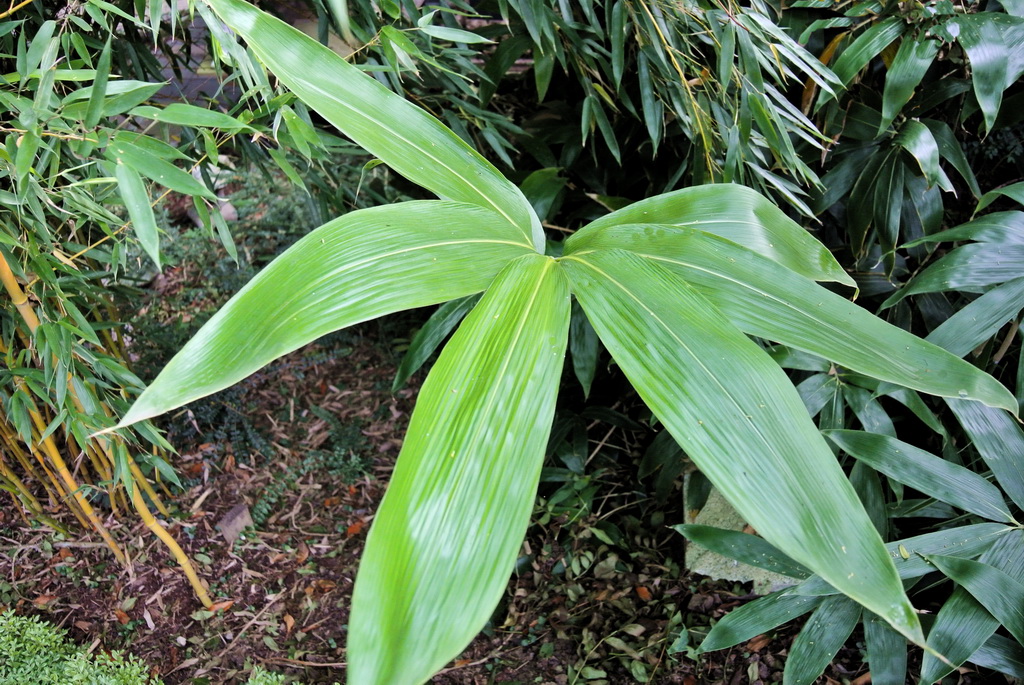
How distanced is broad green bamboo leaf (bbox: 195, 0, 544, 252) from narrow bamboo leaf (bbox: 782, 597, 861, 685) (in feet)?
2.37

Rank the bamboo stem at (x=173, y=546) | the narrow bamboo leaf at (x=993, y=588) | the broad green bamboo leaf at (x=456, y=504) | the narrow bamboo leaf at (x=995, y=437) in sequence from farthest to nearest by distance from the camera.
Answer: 1. the bamboo stem at (x=173, y=546)
2. the narrow bamboo leaf at (x=995, y=437)
3. the narrow bamboo leaf at (x=993, y=588)
4. the broad green bamboo leaf at (x=456, y=504)

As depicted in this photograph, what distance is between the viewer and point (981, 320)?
991mm

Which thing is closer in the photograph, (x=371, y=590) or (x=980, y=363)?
(x=371, y=590)

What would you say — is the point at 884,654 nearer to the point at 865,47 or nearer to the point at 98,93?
the point at 865,47

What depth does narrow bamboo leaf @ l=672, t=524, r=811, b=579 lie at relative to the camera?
1.04 metres

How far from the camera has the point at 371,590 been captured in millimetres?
377

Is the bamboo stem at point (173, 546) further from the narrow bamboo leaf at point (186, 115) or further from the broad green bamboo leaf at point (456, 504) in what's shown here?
the broad green bamboo leaf at point (456, 504)

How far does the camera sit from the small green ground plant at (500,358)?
0.38 meters

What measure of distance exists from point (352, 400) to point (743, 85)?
1452mm

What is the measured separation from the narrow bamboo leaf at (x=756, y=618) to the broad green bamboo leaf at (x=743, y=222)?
52 cm

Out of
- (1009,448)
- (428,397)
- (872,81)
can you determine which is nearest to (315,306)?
(428,397)

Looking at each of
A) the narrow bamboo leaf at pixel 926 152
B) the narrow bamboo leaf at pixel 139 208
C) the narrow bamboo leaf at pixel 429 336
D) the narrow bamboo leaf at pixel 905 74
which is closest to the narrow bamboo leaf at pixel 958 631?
the narrow bamboo leaf at pixel 926 152

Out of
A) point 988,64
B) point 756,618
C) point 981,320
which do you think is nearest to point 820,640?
point 756,618

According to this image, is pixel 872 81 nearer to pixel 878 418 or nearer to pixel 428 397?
pixel 878 418
